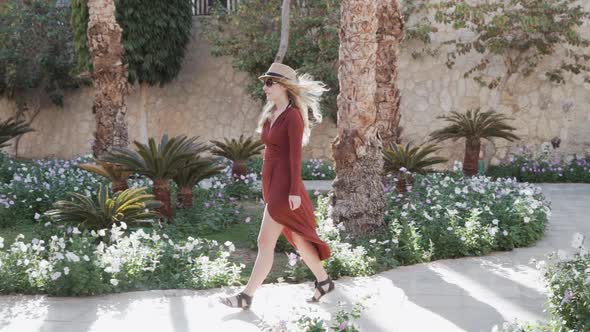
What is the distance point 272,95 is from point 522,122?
9235mm

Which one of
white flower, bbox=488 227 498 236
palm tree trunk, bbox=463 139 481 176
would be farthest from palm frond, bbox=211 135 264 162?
white flower, bbox=488 227 498 236

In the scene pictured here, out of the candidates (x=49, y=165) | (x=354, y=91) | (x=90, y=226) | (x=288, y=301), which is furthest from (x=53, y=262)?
(x=49, y=165)

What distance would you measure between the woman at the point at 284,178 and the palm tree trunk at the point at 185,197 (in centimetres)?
355

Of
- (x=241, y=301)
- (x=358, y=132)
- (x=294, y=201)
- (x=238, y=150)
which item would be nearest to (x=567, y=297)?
(x=294, y=201)

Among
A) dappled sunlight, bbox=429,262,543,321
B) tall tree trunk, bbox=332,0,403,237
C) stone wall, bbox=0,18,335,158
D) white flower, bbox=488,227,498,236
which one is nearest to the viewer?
dappled sunlight, bbox=429,262,543,321

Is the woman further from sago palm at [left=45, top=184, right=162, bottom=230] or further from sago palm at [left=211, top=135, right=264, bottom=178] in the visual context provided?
sago palm at [left=211, top=135, right=264, bottom=178]

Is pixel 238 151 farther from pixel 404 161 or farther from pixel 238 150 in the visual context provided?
pixel 404 161

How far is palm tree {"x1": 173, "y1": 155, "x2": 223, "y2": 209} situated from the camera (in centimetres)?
790

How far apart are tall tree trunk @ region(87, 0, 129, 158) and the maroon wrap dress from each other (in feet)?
16.2

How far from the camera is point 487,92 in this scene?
1310cm

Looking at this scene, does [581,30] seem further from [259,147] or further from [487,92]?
[259,147]

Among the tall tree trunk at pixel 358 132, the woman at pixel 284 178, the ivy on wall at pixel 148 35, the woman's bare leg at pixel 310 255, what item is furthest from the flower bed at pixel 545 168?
the woman at pixel 284 178

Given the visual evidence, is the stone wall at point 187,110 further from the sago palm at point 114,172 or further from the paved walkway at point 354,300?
the paved walkway at point 354,300

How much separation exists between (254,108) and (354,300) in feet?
33.8
